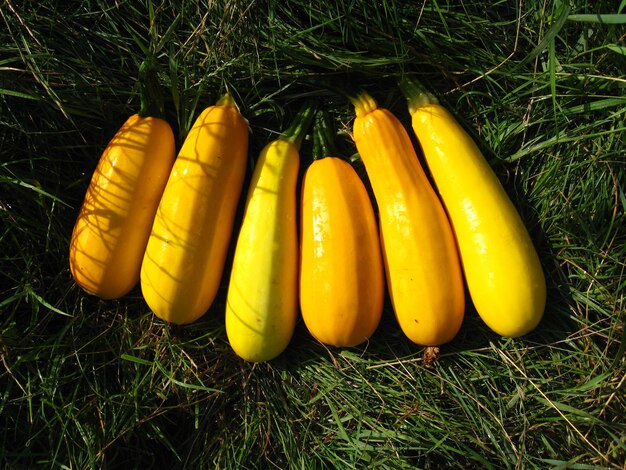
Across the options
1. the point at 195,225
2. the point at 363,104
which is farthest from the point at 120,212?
the point at 363,104

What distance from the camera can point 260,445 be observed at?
2.14 m

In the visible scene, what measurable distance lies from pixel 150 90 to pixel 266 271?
87 centimetres

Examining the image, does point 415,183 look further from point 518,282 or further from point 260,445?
point 260,445

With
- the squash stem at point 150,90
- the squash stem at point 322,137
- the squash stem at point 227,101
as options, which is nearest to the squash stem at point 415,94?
the squash stem at point 322,137

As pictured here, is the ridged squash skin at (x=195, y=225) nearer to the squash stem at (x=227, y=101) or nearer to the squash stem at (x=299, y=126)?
A: the squash stem at (x=227, y=101)

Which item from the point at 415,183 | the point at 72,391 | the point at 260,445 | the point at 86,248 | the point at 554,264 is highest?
the point at 415,183

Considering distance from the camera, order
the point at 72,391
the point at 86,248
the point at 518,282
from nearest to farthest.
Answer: the point at 518,282
the point at 86,248
the point at 72,391

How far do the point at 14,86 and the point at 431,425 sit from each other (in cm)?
207

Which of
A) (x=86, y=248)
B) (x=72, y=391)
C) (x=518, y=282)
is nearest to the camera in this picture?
(x=518, y=282)

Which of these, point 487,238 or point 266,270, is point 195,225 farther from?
point 487,238

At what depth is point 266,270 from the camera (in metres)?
1.90

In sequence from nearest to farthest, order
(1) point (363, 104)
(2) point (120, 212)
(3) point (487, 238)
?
(3) point (487, 238) < (2) point (120, 212) < (1) point (363, 104)

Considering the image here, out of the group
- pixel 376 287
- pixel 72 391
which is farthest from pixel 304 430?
pixel 72 391

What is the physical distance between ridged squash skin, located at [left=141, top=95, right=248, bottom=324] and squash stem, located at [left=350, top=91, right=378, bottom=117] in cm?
48
